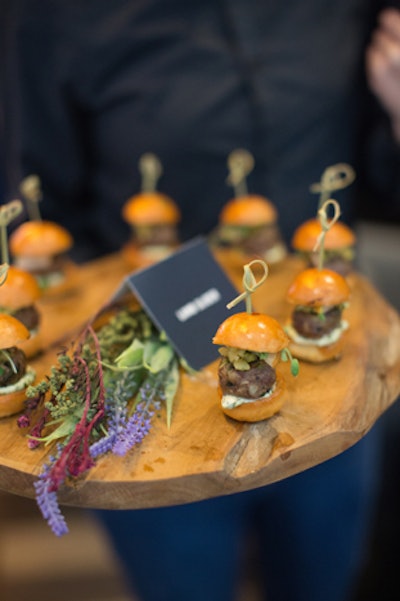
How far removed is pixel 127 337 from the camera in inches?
80.0

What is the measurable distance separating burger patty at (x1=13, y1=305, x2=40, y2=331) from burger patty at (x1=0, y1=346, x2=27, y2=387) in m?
0.29

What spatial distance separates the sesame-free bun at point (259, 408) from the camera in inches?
65.9

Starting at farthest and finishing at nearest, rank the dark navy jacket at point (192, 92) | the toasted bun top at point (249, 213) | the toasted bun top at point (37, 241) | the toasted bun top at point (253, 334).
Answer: the dark navy jacket at point (192, 92) → the toasted bun top at point (249, 213) → the toasted bun top at point (37, 241) → the toasted bun top at point (253, 334)

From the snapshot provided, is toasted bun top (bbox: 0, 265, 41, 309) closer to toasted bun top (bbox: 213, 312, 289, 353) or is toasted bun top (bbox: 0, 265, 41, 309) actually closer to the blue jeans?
toasted bun top (bbox: 213, 312, 289, 353)

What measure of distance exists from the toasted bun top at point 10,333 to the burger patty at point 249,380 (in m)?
0.59

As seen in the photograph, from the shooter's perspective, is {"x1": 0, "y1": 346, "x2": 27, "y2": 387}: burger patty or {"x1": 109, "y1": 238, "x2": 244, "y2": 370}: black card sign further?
{"x1": 109, "y1": 238, "x2": 244, "y2": 370}: black card sign

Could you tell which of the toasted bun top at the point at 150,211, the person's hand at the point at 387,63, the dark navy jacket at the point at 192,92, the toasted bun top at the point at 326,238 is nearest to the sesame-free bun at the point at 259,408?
the toasted bun top at the point at 326,238

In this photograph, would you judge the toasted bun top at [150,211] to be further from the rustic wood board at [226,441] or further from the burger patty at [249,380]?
the burger patty at [249,380]

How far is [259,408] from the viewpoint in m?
1.67

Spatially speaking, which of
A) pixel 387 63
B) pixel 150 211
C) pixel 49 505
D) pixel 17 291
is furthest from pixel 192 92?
pixel 49 505

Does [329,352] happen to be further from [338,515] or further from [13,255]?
[13,255]

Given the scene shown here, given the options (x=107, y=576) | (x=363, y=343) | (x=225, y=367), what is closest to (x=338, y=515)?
(x=363, y=343)

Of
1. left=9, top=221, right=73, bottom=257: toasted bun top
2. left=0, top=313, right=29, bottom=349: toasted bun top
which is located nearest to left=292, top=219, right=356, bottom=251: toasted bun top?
left=9, top=221, right=73, bottom=257: toasted bun top

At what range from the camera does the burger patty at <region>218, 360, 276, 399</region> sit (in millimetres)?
1664
